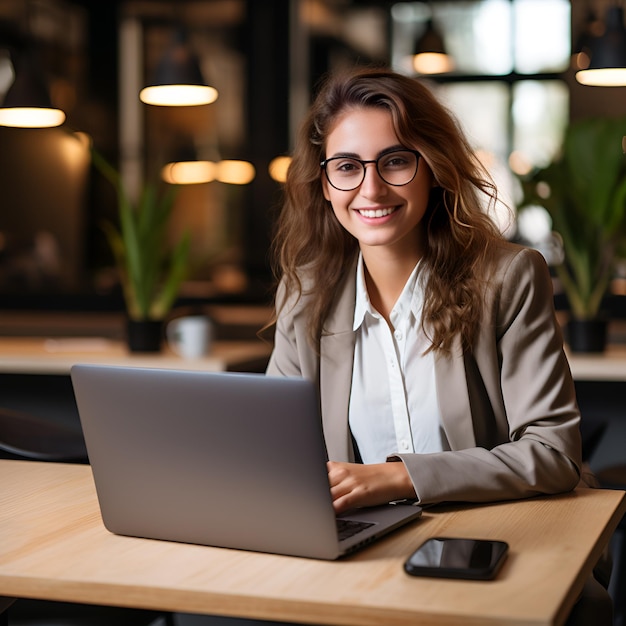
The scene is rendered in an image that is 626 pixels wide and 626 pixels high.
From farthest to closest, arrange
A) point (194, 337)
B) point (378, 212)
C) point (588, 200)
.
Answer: point (194, 337) < point (588, 200) < point (378, 212)

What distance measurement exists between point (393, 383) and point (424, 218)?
1.09 ft

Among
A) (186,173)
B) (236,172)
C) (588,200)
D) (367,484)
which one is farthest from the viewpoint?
(186,173)

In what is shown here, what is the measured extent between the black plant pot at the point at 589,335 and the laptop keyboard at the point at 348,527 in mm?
2333

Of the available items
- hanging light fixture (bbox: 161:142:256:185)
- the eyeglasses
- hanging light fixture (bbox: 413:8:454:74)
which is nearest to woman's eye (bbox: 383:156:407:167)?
the eyeglasses

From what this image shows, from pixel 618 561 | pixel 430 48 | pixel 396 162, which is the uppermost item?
pixel 430 48

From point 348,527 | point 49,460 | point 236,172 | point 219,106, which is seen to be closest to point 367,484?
point 348,527

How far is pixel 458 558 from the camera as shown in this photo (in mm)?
1168

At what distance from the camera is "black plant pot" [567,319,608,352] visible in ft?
11.5

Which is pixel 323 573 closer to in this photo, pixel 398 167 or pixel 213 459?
pixel 213 459

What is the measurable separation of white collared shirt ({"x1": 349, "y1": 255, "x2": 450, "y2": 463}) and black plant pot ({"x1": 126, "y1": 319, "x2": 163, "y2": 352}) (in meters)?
1.97

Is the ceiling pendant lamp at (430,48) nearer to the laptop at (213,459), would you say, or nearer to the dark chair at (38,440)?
the dark chair at (38,440)

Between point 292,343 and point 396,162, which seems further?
point 292,343

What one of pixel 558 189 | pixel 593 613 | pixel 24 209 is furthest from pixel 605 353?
pixel 24 209

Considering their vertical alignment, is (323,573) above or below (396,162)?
below
